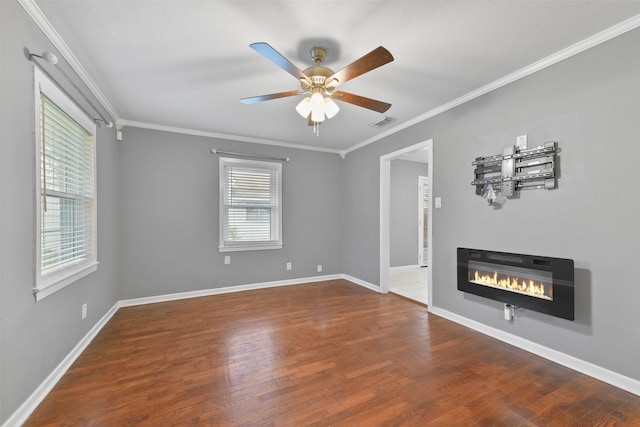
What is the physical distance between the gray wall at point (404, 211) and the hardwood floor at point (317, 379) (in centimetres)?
335

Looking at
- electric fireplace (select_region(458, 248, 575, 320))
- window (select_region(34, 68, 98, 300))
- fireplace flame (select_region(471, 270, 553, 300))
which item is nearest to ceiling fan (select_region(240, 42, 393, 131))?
window (select_region(34, 68, 98, 300))

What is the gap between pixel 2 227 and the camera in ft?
4.90

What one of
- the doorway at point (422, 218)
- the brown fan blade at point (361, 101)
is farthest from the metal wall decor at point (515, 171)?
the doorway at point (422, 218)

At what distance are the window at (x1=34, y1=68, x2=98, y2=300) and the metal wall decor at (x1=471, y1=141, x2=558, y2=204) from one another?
3820 millimetres

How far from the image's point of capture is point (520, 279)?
258cm

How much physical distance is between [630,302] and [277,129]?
4142 mm

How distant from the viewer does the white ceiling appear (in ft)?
5.92

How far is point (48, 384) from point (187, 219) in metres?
2.54

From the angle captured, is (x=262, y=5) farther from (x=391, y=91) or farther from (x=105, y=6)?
(x=391, y=91)

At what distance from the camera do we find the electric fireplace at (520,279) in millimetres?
2252

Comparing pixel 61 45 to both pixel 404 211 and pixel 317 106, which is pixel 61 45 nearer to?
pixel 317 106

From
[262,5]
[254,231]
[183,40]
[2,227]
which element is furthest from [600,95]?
[254,231]

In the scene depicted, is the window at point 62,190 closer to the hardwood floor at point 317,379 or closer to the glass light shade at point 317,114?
the hardwood floor at point 317,379

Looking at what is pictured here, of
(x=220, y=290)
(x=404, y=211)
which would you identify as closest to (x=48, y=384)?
(x=220, y=290)
